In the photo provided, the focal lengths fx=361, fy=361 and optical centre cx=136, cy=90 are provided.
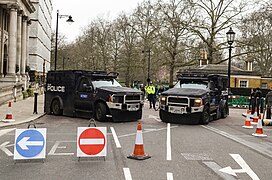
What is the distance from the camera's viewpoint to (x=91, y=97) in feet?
53.8

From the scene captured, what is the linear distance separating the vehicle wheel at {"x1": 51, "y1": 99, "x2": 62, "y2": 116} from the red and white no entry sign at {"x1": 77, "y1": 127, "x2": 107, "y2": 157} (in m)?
10.7

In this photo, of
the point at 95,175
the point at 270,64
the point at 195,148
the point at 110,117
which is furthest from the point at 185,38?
the point at 95,175

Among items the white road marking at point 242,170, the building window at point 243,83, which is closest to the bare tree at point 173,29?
the building window at point 243,83

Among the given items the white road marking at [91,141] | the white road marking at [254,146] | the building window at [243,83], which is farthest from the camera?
the building window at [243,83]

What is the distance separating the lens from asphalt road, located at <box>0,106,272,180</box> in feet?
23.0

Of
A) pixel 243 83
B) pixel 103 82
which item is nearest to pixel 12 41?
pixel 103 82

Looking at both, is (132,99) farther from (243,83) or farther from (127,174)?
(243,83)

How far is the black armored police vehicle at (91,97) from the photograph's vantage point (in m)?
15.7

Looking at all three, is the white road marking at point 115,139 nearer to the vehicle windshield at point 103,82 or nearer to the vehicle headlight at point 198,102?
the vehicle windshield at point 103,82

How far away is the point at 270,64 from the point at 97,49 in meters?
32.3

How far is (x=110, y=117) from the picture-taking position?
53.0ft

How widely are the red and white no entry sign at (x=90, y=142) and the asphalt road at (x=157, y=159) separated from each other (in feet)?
0.75

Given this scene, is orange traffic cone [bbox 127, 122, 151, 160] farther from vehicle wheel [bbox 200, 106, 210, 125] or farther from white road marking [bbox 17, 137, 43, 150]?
vehicle wheel [bbox 200, 106, 210, 125]

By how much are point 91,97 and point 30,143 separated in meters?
8.71
